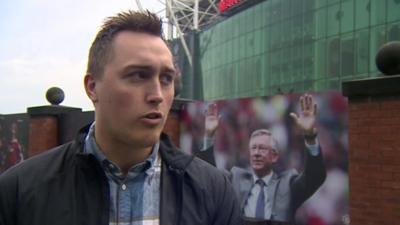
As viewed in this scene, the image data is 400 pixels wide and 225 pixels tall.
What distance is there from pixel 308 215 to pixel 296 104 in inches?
54.8

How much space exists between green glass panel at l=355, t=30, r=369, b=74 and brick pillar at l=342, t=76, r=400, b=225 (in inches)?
1069

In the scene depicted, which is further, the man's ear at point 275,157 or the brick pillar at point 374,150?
the man's ear at point 275,157

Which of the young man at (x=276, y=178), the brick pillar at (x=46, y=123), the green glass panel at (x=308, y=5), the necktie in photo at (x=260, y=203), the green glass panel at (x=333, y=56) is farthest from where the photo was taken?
the green glass panel at (x=308, y=5)

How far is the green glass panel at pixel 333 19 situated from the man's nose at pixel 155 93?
3403 centimetres

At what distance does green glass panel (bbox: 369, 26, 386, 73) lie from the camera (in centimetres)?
3143

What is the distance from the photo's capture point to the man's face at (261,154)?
295 inches

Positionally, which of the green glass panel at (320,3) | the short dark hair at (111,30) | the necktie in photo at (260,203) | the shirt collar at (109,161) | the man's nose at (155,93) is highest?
the green glass panel at (320,3)

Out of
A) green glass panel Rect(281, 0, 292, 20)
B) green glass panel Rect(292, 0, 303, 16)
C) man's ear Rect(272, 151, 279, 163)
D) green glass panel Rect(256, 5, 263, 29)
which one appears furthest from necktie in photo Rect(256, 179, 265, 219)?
green glass panel Rect(256, 5, 263, 29)

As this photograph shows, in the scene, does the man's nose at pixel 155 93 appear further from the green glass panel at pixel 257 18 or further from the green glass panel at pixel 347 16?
the green glass panel at pixel 257 18

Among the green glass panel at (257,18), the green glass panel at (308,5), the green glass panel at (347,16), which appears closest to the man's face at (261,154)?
the green glass panel at (347,16)

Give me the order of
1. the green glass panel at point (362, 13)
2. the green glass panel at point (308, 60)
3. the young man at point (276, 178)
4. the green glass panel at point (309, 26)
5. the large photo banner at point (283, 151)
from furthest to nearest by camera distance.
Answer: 1. the green glass panel at point (309, 26)
2. the green glass panel at point (308, 60)
3. the green glass panel at point (362, 13)
4. the young man at point (276, 178)
5. the large photo banner at point (283, 151)

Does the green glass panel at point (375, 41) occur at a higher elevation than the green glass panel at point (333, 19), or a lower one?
lower

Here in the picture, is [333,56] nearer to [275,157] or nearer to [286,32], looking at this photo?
[286,32]

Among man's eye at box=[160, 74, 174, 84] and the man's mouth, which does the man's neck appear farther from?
man's eye at box=[160, 74, 174, 84]
